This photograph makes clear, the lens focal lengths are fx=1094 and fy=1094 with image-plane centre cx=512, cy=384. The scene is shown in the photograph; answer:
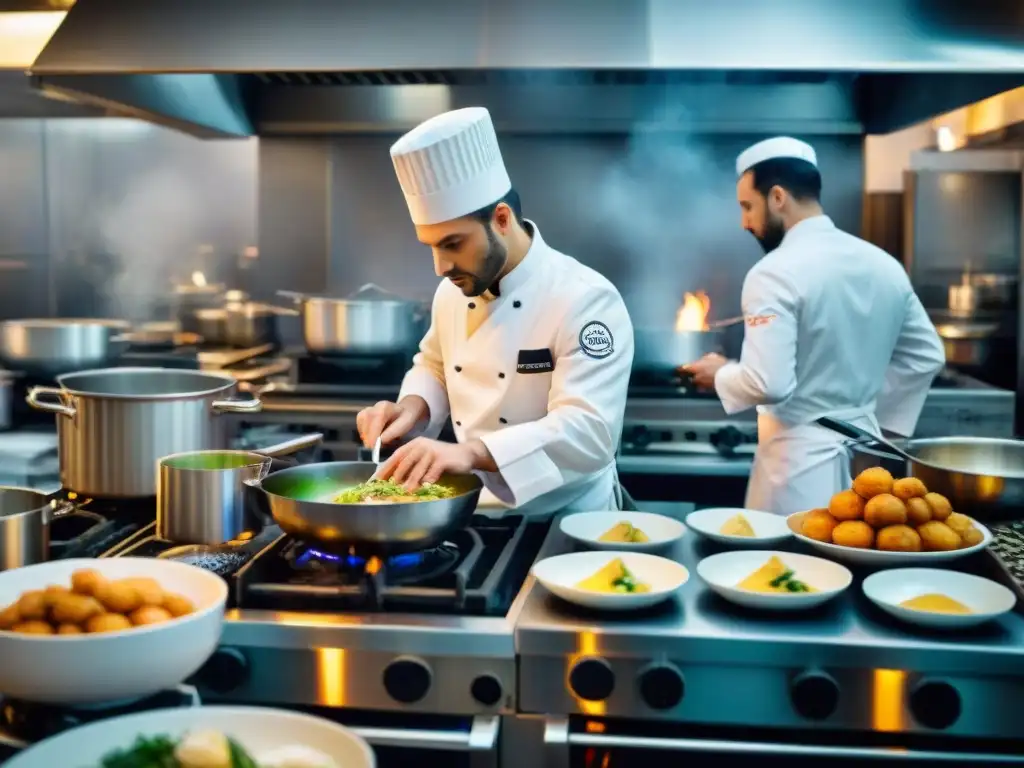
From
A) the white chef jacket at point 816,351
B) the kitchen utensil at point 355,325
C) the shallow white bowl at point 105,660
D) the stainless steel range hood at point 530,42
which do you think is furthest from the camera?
the kitchen utensil at point 355,325

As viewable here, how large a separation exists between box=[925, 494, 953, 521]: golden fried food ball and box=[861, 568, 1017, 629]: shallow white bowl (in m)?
0.13

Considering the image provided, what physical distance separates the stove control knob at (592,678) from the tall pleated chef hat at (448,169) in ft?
3.46

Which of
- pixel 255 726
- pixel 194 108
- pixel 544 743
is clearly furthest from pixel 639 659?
pixel 194 108

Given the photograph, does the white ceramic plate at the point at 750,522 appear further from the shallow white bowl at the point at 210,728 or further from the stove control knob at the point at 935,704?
the shallow white bowl at the point at 210,728

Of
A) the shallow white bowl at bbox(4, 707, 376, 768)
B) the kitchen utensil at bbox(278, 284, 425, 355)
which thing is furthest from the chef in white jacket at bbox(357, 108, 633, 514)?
the kitchen utensil at bbox(278, 284, 425, 355)

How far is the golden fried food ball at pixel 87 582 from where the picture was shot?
143cm

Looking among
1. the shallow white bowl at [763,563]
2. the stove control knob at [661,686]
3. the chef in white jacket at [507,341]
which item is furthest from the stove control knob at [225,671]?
the shallow white bowl at [763,563]

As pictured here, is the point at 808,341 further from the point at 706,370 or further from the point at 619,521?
the point at 619,521

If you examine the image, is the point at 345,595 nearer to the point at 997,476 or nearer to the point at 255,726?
the point at 255,726

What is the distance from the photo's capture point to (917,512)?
6.24 feet

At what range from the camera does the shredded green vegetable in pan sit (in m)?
1.88

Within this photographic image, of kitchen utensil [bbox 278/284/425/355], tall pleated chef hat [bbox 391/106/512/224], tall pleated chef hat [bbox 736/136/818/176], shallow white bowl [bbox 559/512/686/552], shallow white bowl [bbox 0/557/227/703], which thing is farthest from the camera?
kitchen utensil [bbox 278/284/425/355]

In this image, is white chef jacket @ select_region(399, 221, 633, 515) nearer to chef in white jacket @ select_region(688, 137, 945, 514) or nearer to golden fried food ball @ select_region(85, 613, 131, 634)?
chef in white jacket @ select_region(688, 137, 945, 514)

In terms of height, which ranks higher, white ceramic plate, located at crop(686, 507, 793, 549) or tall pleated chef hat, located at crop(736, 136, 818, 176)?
tall pleated chef hat, located at crop(736, 136, 818, 176)
